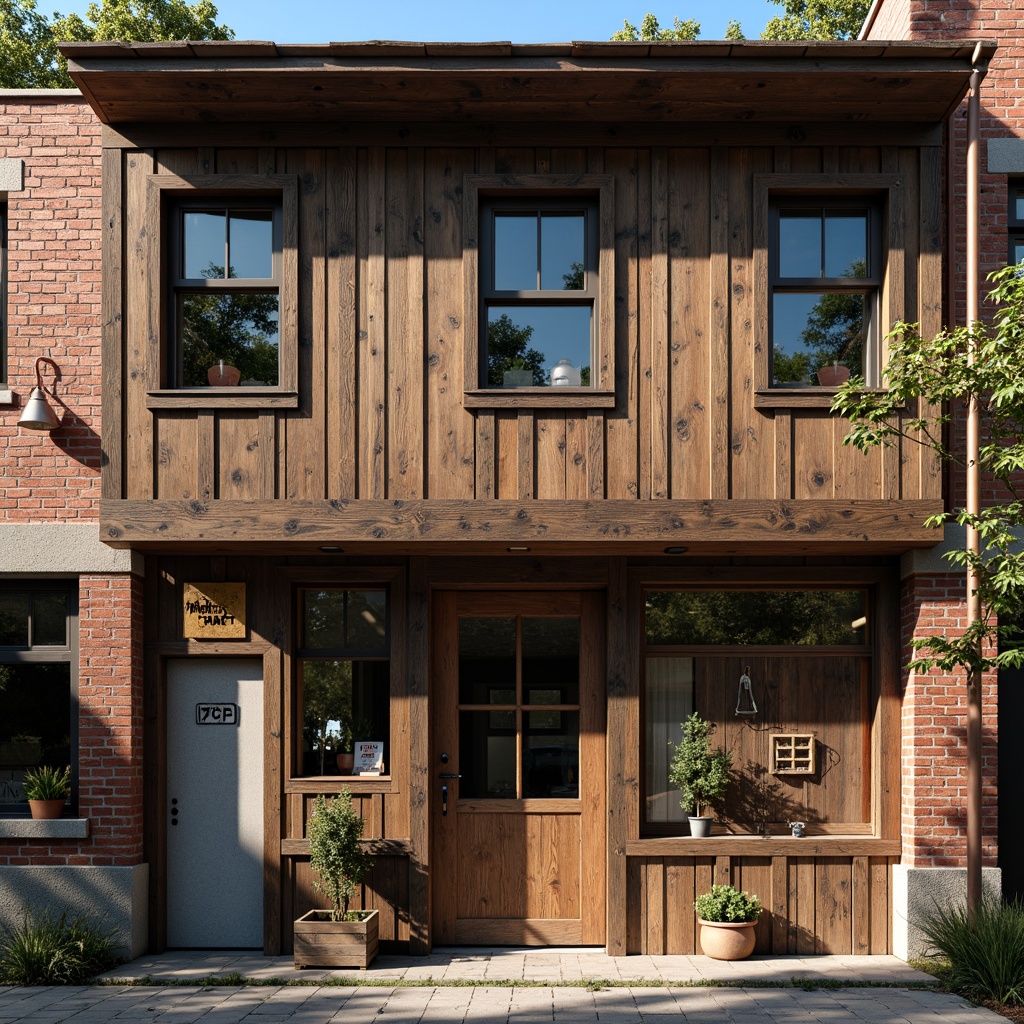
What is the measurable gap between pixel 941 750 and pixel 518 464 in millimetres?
4044

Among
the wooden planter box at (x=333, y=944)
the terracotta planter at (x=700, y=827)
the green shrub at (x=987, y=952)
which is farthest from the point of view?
the terracotta planter at (x=700, y=827)

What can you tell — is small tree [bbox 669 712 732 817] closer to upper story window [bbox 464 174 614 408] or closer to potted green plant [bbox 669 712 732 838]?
potted green plant [bbox 669 712 732 838]

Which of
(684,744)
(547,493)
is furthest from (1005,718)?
(547,493)

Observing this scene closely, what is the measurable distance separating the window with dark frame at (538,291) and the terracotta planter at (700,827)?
145 inches

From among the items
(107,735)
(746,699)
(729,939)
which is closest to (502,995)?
(729,939)

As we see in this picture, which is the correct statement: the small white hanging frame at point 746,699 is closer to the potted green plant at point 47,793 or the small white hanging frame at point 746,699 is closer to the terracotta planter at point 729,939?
the terracotta planter at point 729,939

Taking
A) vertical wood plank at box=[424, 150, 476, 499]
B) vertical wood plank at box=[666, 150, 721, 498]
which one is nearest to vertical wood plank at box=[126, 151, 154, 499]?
vertical wood plank at box=[424, 150, 476, 499]

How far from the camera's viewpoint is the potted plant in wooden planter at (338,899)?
8.41m

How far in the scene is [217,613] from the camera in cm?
917

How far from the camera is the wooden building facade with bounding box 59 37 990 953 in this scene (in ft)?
27.8

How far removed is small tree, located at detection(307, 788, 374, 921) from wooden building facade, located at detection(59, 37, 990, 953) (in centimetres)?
33

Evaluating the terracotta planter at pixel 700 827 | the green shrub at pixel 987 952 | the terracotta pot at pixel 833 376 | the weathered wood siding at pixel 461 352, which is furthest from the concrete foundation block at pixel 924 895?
the terracotta pot at pixel 833 376

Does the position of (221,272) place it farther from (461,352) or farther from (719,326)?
(719,326)

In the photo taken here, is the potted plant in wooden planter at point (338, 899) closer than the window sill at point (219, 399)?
Yes
